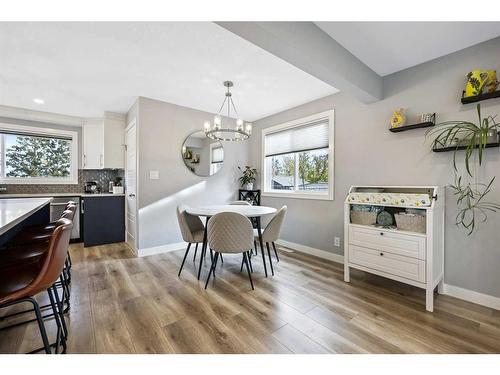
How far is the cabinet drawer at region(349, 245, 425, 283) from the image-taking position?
76.7 inches

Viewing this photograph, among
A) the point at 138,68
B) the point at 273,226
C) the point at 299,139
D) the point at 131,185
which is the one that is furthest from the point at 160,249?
the point at 299,139

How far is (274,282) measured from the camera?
7.88ft

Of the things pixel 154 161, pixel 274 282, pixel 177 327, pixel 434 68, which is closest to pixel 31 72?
pixel 154 161

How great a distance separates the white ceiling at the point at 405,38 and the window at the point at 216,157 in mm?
2590

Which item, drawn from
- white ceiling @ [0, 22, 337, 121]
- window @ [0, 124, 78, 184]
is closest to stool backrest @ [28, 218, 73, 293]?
→ white ceiling @ [0, 22, 337, 121]

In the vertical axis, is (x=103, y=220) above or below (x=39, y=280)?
below

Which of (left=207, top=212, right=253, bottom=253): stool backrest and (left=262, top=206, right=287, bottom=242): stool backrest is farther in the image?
(left=262, top=206, right=287, bottom=242): stool backrest

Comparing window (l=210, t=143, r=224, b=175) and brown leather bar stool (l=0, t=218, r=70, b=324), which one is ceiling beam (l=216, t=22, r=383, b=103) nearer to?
brown leather bar stool (l=0, t=218, r=70, b=324)

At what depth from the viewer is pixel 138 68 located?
242cm

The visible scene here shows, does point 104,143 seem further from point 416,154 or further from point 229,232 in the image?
point 416,154

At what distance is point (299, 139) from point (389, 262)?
222 centimetres

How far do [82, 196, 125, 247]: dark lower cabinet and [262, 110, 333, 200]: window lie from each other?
8.78ft

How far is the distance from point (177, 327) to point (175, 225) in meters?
2.13
